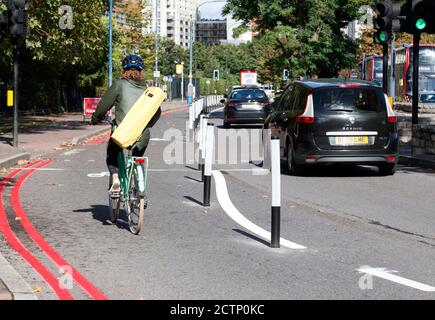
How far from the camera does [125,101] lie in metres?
8.80

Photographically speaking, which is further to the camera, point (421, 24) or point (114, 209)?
point (421, 24)

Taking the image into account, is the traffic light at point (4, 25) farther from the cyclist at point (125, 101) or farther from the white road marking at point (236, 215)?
the cyclist at point (125, 101)

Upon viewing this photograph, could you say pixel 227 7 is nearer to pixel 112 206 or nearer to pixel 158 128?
pixel 158 128

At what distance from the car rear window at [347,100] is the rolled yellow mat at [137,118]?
6.42 m

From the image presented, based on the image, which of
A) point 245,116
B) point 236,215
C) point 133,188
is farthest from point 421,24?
point 245,116

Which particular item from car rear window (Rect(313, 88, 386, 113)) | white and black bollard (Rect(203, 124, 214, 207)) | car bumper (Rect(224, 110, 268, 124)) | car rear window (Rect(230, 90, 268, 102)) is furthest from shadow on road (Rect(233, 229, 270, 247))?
car rear window (Rect(230, 90, 268, 102))

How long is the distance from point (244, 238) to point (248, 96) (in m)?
26.2

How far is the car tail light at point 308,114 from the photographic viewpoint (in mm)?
14527

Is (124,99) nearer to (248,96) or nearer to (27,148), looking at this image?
(27,148)

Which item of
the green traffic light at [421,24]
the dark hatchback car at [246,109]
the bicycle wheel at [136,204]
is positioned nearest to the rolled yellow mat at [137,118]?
the bicycle wheel at [136,204]

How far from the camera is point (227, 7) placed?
47375 millimetres

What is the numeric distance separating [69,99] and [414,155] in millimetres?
37221

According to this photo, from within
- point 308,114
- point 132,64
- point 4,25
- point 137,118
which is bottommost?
point 308,114
